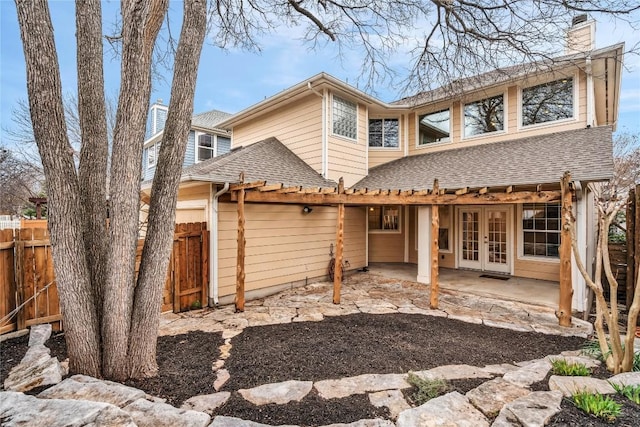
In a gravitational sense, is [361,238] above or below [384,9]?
below

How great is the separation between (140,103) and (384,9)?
5033 millimetres

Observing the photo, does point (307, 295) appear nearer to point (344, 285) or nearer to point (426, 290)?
point (344, 285)

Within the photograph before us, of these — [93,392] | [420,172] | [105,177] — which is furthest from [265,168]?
[93,392]

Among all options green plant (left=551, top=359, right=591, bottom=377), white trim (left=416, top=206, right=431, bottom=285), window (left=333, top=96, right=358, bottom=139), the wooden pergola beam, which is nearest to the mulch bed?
green plant (left=551, top=359, right=591, bottom=377)

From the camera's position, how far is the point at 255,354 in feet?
12.0

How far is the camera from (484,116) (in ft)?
28.8

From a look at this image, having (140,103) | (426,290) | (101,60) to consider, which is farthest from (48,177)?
(426,290)

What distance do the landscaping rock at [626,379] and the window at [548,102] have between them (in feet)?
23.2

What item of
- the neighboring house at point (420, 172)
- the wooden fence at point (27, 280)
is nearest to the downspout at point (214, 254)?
the neighboring house at point (420, 172)

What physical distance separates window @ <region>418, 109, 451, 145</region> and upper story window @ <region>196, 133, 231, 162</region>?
9185mm

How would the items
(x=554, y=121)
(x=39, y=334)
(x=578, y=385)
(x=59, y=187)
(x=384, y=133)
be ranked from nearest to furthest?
1. (x=578, y=385)
2. (x=59, y=187)
3. (x=39, y=334)
4. (x=554, y=121)
5. (x=384, y=133)

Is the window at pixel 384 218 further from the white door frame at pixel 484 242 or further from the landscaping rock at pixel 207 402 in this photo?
the landscaping rock at pixel 207 402

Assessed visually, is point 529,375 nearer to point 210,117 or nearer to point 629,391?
point 629,391

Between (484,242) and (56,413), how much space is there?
9.77m
